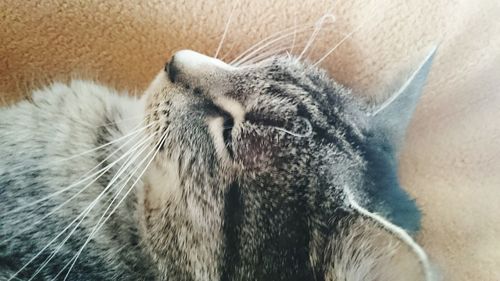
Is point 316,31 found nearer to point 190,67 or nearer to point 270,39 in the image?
point 270,39

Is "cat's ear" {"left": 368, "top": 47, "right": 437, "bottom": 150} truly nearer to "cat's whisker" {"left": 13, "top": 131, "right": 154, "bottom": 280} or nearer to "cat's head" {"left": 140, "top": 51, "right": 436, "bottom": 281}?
"cat's head" {"left": 140, "top": 51, "right": 436, "bottom": 281}

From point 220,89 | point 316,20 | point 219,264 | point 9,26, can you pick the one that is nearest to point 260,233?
point 219,264

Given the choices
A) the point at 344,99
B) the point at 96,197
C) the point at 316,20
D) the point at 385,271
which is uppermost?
the point at 316,20

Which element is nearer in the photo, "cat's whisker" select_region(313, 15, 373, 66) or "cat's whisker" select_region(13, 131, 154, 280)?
"cat's whisker" select_region(13, 131, 154, 280)

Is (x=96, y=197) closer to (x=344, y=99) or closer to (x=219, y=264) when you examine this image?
(x=219, y=264)

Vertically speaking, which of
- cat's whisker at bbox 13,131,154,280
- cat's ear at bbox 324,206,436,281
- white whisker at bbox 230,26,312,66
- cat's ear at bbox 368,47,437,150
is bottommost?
cat's ear at bbox 324,206,436,281

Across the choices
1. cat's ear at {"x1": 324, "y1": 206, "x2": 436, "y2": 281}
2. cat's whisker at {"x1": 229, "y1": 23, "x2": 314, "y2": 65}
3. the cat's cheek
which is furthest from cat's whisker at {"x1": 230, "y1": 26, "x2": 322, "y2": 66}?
cat's ear at {"x1": 324, "y1": 206, "x2": 436, "y2": 281}

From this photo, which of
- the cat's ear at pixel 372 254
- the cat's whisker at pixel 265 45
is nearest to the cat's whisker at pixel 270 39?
the cat's whisker at pixel 265 45

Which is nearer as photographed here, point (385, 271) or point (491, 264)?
point (385, 271)
